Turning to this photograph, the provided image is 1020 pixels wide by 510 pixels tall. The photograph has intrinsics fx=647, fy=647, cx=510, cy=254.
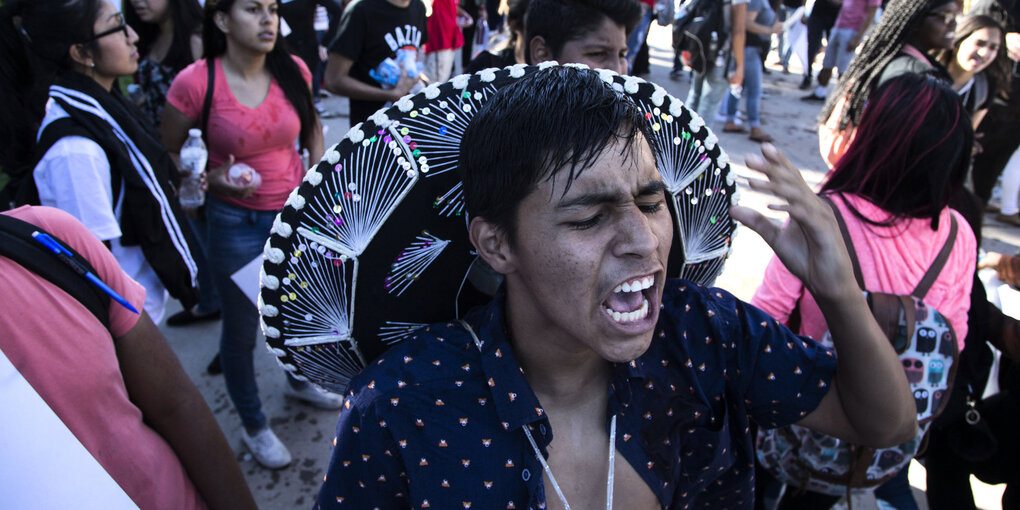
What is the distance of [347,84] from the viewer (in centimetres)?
372

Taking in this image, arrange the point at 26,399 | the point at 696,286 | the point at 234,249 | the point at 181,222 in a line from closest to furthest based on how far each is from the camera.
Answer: the point at 26,399, the point at 696,286, the point at 181,222, the point at 234,249

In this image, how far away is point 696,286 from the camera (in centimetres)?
148

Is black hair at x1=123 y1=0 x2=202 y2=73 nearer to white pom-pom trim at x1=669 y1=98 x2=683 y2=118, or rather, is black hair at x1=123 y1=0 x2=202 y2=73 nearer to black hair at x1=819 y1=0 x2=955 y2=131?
white pom-pom trim at x1=669 y1=98 x2=683 y2=118

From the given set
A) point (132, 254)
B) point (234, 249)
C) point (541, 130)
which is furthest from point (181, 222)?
point (541, 130)

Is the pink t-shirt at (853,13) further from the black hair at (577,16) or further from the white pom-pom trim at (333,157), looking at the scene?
the white pom-pom trim at (333,157)

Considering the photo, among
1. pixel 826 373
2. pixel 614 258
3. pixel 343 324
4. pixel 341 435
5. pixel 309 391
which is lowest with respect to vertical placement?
pixel 309 391

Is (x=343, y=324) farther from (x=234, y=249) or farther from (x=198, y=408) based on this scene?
(x=234, y=249)

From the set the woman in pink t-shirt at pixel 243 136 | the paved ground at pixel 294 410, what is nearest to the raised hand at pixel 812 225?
the paved ground at pixel 294 410

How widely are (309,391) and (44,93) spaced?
72.6 inches

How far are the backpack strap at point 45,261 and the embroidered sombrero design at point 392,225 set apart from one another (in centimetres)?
32

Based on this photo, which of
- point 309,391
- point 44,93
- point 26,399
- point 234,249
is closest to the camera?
point 26,399

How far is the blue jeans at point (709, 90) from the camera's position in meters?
6.23

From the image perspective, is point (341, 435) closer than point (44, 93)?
Yes

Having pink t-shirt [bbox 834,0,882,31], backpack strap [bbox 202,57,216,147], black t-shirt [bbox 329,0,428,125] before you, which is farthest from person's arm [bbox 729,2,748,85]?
backpack strap [bbox 202,57,216,147]
